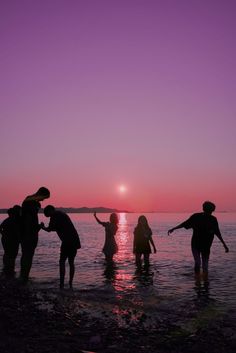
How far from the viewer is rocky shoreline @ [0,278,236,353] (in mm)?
5672

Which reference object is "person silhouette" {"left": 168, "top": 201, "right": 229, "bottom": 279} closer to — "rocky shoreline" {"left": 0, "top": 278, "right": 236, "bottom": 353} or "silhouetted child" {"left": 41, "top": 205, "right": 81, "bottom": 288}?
"rocky shoreline" {"left": 0, "top": 278, "right": 236, "bottom": 353}

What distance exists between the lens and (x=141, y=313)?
8062mm

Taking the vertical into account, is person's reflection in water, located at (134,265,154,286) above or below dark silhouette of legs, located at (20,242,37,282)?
below

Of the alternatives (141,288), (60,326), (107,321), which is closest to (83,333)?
(60,326)

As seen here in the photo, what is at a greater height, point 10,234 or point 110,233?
point 10,234

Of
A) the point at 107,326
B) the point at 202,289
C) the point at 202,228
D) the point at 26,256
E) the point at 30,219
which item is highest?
the point at 30,219

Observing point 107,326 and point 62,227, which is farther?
point 62,227

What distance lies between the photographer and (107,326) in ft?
22.4

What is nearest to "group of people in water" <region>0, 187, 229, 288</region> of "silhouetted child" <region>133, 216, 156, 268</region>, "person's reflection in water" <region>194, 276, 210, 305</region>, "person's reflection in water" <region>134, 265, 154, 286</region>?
"person's reflection in water" <region>194, 276, 210, 305</region>

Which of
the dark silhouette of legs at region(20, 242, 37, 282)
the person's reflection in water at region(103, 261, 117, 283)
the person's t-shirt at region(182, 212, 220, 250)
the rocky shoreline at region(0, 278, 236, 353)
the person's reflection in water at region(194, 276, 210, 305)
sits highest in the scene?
the person's t-shirt at region(182, 212, 220, 250)

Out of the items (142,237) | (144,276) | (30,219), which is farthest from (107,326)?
(142,237)

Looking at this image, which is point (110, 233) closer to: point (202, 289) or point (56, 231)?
point (202, 289)

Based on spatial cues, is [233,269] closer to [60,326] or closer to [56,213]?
[56,213]

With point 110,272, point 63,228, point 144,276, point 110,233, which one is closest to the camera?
point 63,228
